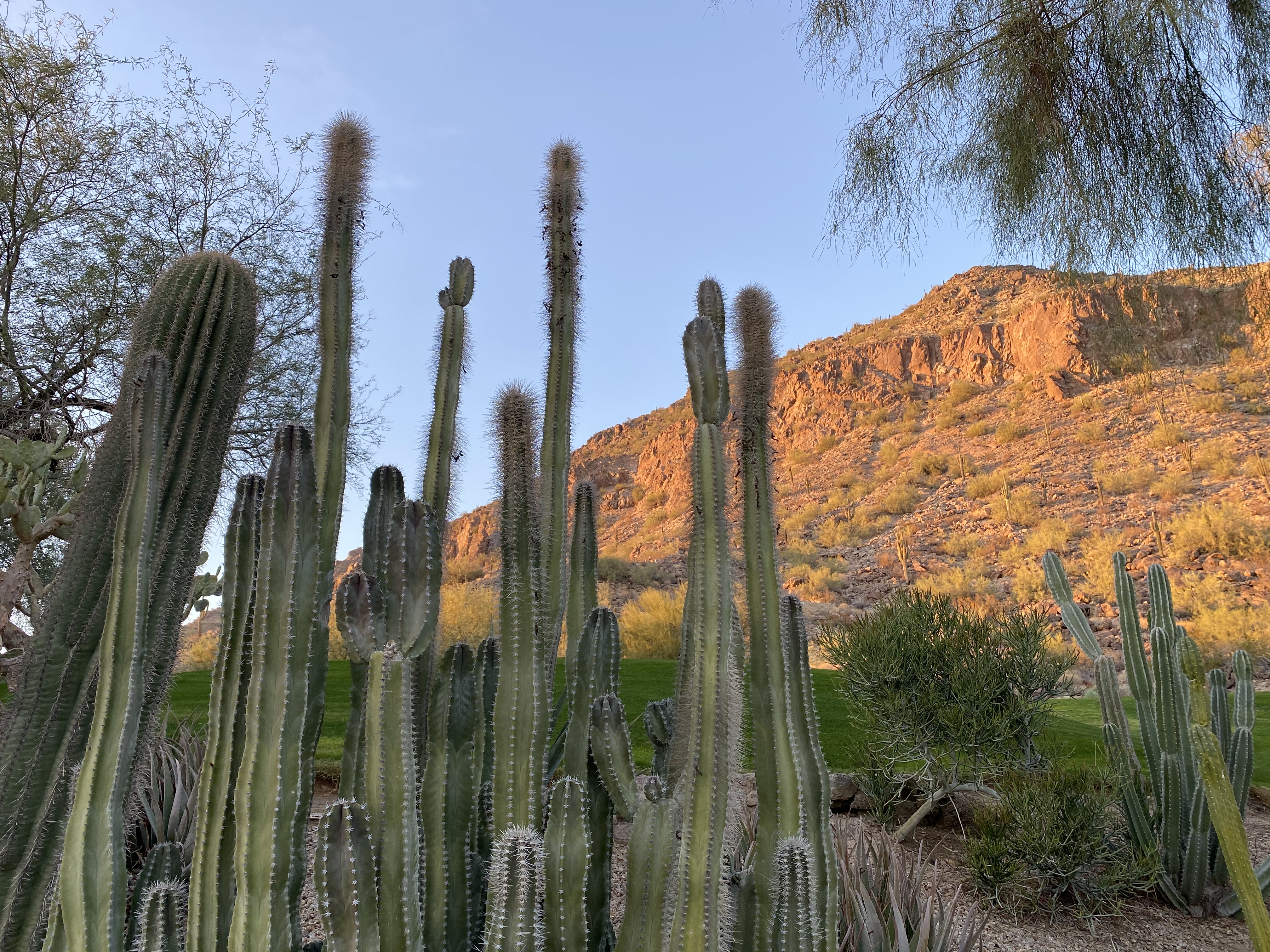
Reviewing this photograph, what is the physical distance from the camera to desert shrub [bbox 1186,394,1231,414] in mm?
23406

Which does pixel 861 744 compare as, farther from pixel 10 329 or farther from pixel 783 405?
pixel 783 405

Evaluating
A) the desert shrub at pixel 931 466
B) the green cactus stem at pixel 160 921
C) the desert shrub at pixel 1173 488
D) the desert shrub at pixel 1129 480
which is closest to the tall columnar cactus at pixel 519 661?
the green cactus stem at pixel 160 921

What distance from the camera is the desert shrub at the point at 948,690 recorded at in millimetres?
4902

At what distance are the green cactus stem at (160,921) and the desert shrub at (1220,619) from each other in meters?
12.2

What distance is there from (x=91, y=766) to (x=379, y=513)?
77cm

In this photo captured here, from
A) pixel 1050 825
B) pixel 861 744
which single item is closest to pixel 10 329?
pixel 861 744

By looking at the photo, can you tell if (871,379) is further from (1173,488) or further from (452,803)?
(452,803)

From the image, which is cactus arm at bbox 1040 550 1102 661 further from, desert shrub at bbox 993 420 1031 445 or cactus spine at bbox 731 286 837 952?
desert shrub at bbox 993 420 1031 445

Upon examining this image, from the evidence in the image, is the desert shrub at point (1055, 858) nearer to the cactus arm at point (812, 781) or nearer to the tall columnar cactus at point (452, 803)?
the cactus arm at point (812, 781)

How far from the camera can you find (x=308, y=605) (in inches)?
62.4

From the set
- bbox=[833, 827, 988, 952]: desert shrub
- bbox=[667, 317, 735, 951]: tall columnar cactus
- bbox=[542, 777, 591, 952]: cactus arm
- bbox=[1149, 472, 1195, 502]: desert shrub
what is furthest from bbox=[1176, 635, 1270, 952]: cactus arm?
bbox=[1149, 472, 1195, 502]: desert shrub

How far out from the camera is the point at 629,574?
21.8 meters

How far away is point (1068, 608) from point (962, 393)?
2817 cm

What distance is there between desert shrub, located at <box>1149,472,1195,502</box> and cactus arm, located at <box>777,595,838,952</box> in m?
22.0
